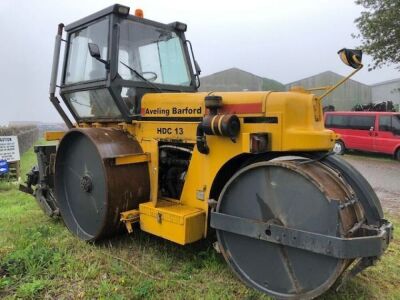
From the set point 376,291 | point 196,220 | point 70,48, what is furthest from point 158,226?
point 70,48

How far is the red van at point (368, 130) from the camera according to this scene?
14250mm

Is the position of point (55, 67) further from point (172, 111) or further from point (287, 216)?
point (287, 216)

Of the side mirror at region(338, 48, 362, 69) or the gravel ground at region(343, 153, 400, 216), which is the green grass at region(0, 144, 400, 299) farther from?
the gravel ground at region(343, 153, 400, 216)

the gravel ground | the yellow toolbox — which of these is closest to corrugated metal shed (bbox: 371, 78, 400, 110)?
the gravel ground

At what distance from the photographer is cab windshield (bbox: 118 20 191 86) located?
4676mm

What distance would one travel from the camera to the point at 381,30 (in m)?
14.2

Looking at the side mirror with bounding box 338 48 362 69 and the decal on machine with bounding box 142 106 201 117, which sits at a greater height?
the side mirror with bounding box 338 48 362 69

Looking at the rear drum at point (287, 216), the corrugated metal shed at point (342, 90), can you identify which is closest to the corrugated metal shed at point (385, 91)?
the corrugated metal shed at point (342, 90)

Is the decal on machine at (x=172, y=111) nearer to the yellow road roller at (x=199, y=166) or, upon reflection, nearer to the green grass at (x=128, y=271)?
the yellow road roller at (x=199, y=166)

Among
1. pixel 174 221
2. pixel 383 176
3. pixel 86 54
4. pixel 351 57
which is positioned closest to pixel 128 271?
pixel 174 221

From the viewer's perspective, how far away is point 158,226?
4.04 metres

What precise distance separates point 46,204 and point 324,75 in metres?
26.0

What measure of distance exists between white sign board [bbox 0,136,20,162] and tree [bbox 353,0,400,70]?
37.9 feet

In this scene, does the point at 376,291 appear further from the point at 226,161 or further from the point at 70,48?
the point at 70,48
